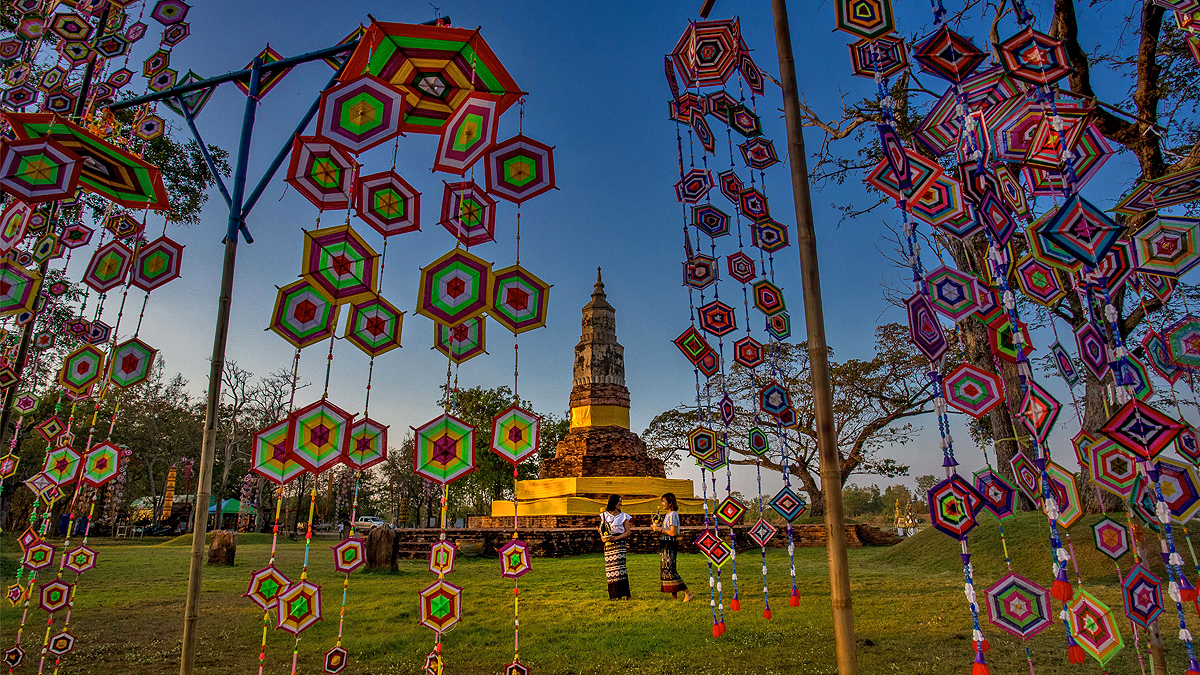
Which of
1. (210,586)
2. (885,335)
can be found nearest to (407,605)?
(210,586)

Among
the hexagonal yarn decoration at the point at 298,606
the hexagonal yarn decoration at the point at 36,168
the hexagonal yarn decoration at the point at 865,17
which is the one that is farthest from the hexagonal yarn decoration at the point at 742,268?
the hexagonal yarn decoration at the point at 36,168

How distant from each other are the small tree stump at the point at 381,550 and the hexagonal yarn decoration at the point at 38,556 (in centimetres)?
720

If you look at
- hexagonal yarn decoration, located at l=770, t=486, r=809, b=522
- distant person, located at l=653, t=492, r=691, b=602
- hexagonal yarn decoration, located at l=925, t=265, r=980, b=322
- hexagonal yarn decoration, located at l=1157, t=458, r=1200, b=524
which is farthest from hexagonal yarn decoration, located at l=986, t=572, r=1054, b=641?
distant person, located at l=653, t=492, r=691, b=602

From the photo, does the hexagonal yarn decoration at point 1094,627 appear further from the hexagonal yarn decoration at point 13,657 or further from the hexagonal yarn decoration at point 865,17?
the hexagonal yarn decoration at point 13,657

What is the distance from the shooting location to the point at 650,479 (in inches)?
752

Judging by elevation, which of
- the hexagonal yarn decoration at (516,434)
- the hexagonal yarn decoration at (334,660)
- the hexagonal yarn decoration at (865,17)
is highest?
the hexagonal yarn decoration at (865,17)

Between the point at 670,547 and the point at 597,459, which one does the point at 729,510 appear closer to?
the point at 670,547

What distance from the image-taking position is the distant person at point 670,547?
7.84 m

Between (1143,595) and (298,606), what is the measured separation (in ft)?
15.0

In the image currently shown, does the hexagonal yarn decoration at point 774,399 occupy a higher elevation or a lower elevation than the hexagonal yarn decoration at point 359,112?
lower

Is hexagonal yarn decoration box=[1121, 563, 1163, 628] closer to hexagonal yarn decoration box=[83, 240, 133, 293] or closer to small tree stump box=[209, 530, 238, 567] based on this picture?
hexagonal yarn decoration box=[83, 240, 133, 293]

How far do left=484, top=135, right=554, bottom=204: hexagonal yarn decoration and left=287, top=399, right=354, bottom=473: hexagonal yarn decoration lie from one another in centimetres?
173

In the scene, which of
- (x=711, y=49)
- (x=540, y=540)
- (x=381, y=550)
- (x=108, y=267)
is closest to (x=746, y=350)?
(x=711, y=49)

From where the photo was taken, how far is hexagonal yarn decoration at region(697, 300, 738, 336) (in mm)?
6133
